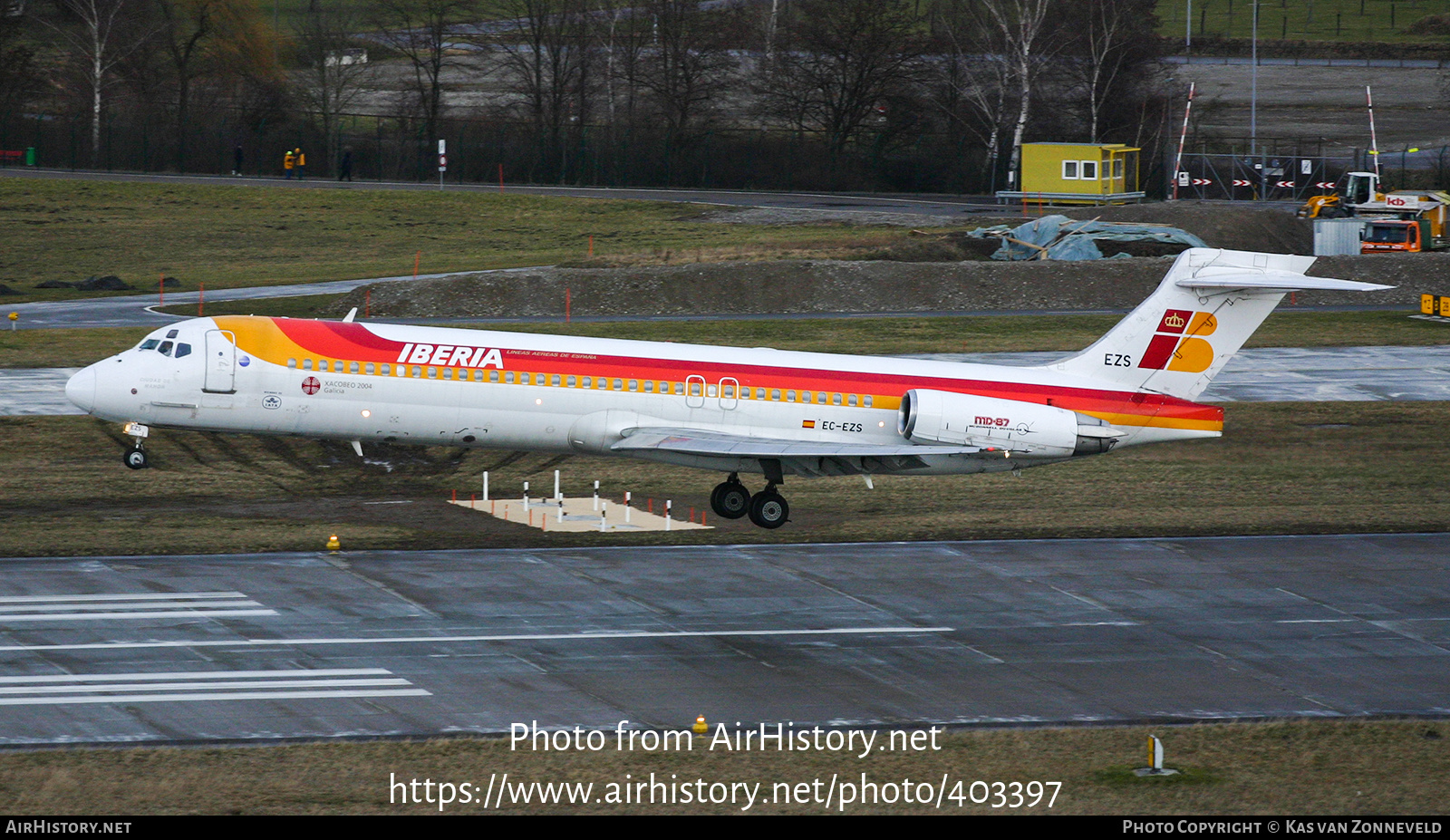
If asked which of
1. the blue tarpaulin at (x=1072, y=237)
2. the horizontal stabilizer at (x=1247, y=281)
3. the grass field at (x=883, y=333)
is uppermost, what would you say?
the blue tarpaulin at (x=1072, y=237)

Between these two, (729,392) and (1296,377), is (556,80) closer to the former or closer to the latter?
(1296,377)

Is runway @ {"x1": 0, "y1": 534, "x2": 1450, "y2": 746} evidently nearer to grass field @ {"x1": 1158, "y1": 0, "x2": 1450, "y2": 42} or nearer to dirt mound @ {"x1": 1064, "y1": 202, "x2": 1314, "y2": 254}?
dirt mound @ {"x1": 1064, "y1": 202, "x2": 1314, "y2": 254}

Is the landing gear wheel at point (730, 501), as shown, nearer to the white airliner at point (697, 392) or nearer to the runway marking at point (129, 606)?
the white airliner at point (697, 392)

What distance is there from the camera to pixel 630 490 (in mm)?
34375

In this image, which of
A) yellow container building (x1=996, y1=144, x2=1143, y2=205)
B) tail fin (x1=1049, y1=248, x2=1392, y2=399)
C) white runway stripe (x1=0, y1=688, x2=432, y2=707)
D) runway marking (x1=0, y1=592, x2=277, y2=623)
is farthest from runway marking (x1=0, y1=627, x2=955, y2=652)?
yellow container building (x1=996, y1=144, x2=1143, y2=205)

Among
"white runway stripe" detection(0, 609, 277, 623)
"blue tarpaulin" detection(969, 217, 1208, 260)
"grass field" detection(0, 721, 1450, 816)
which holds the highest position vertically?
"blue tarpaulin" detection(969, 217, 1208, 260)

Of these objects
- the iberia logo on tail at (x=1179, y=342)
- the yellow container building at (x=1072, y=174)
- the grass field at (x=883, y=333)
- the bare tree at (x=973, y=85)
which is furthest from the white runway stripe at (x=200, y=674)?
the bare tree at (x=973, y=85)

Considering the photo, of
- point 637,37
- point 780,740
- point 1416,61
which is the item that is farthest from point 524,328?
point 1416,61

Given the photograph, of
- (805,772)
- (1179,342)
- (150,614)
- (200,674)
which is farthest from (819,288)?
(805,772)

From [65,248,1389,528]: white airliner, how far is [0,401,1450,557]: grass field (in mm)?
2024

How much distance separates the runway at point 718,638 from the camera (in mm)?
20047

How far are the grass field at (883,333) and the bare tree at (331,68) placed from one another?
137 ft

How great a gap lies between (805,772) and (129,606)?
12.1 metres

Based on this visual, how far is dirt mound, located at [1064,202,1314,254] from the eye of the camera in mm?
63594
